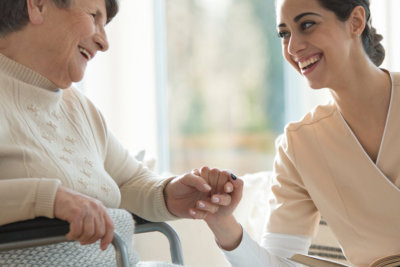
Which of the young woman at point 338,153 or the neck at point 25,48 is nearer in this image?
the neck at point 25,48

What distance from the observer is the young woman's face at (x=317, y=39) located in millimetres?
1624

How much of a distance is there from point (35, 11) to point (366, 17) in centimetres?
98

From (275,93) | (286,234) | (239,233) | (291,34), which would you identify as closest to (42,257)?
(239,233)

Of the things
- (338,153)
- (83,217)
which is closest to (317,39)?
(338,153)

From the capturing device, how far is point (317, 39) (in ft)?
5.34

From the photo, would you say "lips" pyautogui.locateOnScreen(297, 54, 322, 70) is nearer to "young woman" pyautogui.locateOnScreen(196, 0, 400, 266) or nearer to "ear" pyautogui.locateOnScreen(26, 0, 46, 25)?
"young woman" pyautogui.locateOnScreen(196, 0, 400, 266)

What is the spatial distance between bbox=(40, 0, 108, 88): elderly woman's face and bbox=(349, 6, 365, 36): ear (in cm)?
77

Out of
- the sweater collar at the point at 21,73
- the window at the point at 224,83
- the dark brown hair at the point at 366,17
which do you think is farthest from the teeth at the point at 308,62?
the window at the point at 224,83

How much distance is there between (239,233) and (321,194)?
0.29 metres

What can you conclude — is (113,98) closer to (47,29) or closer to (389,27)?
(389,27)

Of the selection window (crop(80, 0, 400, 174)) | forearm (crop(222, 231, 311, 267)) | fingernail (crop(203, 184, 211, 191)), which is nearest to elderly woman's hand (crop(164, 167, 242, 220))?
fingernail (crop(203, 184, 211, 191))

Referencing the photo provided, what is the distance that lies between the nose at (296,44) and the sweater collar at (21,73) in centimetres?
73

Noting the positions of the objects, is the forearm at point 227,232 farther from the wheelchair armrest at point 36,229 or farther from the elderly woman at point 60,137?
the wheelchair armrest at point 36,229

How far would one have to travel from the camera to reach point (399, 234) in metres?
1.56
